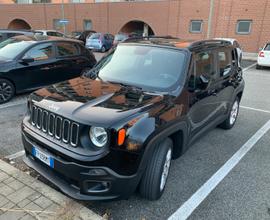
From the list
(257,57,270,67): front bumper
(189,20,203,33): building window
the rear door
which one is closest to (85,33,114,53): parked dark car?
(189,20,203,33): building window

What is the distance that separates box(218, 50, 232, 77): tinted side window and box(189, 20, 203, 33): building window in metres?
18.6

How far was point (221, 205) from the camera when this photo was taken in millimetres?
3023

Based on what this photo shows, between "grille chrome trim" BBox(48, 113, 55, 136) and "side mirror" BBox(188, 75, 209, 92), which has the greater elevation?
"side mirror" BBox(188, 75, 209, 92)

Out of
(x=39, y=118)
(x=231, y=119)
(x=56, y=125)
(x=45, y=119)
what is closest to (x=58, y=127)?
(x=56, y=125)

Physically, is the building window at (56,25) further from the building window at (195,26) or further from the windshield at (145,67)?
the windshield at (145,67)

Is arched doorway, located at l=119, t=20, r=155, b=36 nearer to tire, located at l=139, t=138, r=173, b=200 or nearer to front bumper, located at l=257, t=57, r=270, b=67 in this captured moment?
front bumper, located at l=257, t=57, r=270, b=67

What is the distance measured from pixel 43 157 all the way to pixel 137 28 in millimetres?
27727

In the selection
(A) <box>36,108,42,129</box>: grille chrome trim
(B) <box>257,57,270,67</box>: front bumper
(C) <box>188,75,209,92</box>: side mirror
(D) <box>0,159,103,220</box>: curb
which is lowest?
(B) <box>257,57,270,67</box>: front bumper

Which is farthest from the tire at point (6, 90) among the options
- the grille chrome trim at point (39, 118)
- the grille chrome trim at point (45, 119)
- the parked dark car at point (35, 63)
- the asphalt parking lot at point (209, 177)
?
the grille chrome trim at point (45, 119)

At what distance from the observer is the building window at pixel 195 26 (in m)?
22.1

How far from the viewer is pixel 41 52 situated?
689 cm

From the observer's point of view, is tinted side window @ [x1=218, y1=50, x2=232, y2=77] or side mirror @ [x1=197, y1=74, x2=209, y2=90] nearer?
side mirror @ [x1=197, y1=74, x2=209, y2=90]

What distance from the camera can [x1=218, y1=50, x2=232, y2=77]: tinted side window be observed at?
4398mm

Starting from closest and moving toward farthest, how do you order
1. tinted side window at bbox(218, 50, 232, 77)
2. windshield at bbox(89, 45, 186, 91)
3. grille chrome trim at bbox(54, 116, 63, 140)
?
grille chrome trim at bbox(54, 116, 63, 140) → windshield at bbox(89, 45, 186, 91) → tinted side window at bbox(218, 50, 232, 77)
